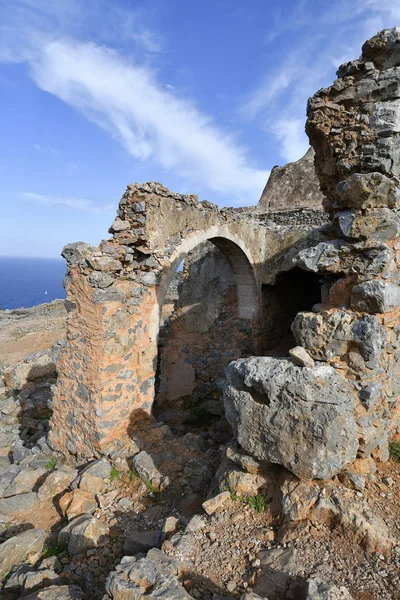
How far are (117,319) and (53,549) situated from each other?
284cm

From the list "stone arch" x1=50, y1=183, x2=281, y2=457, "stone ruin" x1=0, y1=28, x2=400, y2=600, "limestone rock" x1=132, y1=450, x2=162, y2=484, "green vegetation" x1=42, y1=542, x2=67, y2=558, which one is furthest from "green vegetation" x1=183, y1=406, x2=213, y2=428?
"green vegetation" x1=42, y1=542, x2=67, y2=558

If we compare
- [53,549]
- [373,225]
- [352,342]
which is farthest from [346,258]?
[53,549]

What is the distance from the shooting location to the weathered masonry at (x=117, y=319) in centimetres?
505

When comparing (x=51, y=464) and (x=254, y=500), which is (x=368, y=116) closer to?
(x=254, y=500)

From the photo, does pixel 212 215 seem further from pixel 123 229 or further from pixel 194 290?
pixel 194 290

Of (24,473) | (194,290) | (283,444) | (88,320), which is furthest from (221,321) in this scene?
(283,444)

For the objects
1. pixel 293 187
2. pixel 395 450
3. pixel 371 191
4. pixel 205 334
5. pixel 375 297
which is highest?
pixel 293 187

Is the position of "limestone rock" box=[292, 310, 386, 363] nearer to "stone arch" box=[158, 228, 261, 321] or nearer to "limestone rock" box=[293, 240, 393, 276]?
"limestone rock" box=[293, 240, 393, 276]

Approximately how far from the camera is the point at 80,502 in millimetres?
4316

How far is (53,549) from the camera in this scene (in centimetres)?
383

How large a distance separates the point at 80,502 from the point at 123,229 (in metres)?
3.74

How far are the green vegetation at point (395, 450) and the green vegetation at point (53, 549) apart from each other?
12.2ft

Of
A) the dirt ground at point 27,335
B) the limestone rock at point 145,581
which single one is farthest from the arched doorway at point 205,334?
the dirt ground at point 27,335

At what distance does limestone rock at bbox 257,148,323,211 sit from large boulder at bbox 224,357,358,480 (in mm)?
11865
